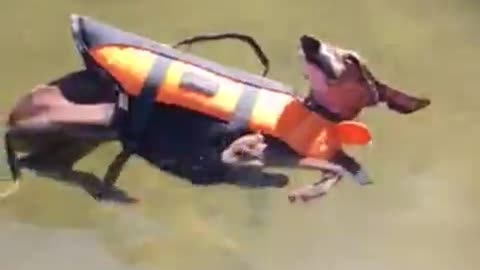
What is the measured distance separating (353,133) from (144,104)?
13 centimetres

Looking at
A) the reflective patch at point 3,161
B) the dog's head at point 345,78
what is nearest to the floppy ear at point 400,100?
the dog's head at point 345,78

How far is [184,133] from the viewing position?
81 cm

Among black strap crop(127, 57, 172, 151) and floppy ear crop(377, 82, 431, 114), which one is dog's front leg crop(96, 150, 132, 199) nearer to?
black strap crop(127, 57, 172, 151)

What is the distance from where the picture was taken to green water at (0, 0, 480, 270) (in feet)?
2.59

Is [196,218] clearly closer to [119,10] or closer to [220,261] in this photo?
[220,261]

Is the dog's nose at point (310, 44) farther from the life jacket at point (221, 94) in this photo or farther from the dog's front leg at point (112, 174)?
the dog's front leg at point (112, 174)

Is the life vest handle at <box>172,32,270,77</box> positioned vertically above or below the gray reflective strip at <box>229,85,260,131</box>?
above

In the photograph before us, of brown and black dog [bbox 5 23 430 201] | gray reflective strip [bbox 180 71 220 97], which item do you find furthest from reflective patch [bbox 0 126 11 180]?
gray reflective strip [bbox 180 71 220 97]

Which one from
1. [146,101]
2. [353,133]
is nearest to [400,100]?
[353,133]

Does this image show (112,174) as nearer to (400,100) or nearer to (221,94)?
(221,94)

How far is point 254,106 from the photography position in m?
0.81

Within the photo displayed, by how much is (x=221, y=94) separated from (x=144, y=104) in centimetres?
5

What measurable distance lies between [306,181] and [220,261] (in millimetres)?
75

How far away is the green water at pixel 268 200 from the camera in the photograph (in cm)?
79
